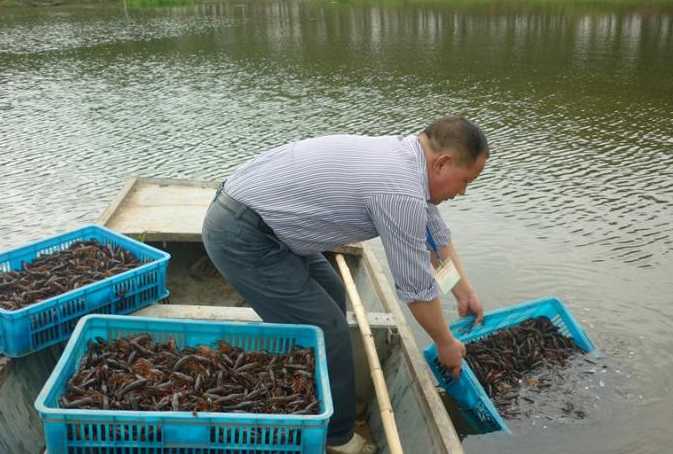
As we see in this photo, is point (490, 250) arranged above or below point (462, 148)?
below

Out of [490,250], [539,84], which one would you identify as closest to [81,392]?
[490,250]

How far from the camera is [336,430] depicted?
13.6ft

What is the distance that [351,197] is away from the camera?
333cm

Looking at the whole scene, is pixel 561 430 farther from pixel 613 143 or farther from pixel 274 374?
pixel 613 143

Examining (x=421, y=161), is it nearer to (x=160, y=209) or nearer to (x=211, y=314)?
(x=211, y=314)

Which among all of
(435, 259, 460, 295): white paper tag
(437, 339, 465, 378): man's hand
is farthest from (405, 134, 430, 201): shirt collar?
(437, 339, 465, 378): man's hand

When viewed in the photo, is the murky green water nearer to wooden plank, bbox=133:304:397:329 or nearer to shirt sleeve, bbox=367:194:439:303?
wooden plank, bbox=133:304:397:329

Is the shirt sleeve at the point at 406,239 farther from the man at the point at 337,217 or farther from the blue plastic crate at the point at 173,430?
the blue plastic crate at the point at 173,430

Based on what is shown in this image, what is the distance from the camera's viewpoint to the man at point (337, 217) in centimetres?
328

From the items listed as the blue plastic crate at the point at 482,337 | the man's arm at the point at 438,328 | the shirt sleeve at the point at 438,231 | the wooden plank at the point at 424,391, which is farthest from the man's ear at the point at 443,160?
the blue plastic crate at the point at 482,337

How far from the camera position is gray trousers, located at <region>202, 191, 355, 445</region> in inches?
146

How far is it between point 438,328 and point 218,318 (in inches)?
76.1

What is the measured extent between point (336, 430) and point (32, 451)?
1.96 m

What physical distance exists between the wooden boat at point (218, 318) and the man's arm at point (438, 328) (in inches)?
15.5
